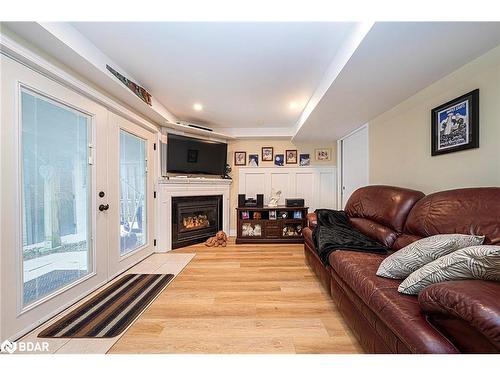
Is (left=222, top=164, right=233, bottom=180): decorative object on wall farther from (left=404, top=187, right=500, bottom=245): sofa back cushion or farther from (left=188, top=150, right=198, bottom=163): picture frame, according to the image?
(left=404, top=187, right=500, bottom=245): sofa back cushion

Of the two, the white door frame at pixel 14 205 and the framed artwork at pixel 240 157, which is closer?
the white door frame at pixel 14 205

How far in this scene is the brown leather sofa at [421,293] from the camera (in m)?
0.70

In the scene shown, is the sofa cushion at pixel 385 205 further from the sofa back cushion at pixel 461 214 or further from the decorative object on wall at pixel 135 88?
the decorative object on wall at pixel 135 88

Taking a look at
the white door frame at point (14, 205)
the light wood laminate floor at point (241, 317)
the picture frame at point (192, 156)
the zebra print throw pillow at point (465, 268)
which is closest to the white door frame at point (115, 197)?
the white door frame at point (14, 205)

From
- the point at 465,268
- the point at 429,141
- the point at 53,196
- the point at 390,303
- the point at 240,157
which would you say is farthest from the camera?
the point at 240,157

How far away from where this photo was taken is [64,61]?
1.58m

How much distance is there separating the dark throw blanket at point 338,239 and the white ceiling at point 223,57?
1.67 m

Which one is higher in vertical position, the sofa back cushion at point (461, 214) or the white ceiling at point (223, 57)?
the white ceiling at point (223, 57)

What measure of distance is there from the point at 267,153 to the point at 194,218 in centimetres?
205

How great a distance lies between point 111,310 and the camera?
1.66 m

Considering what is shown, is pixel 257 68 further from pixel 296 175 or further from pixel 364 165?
pixel 296 175

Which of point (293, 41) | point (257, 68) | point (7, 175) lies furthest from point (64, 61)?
point (293, 41)

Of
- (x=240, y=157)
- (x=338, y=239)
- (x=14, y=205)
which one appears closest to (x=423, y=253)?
(x=338, y=239)

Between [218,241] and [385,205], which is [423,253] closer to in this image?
[385,205]
